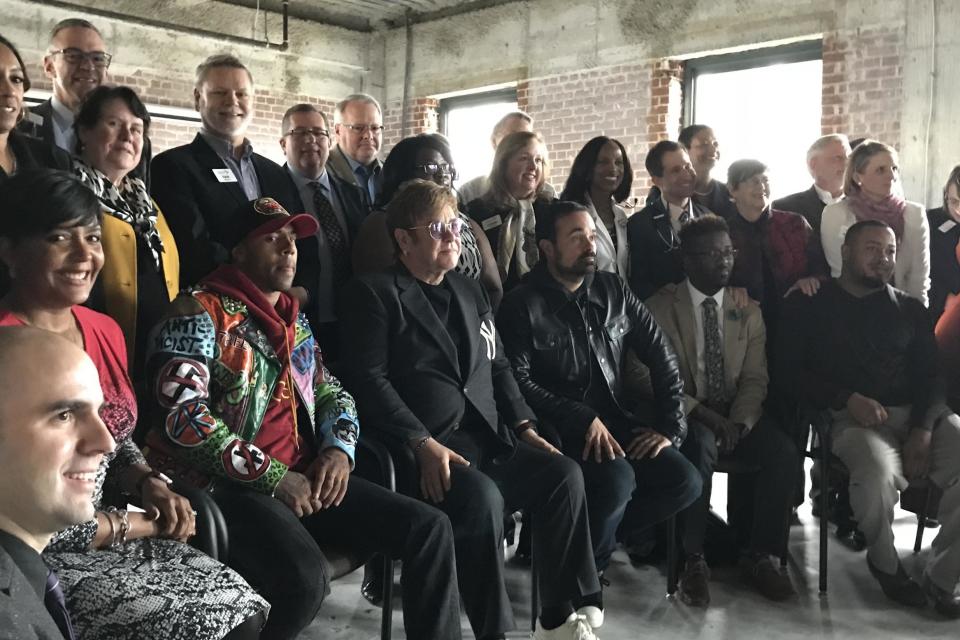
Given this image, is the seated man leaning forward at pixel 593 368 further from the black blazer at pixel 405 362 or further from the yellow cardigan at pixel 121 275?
→ the yellow cardigan at pixel 121 275

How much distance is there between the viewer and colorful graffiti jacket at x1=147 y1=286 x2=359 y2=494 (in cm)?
239

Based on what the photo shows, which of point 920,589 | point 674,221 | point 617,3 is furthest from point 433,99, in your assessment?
point 920,589

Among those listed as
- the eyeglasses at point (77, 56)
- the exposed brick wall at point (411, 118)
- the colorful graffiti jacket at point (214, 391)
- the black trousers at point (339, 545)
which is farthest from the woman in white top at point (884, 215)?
the exposed brick wall at point (411, 118)

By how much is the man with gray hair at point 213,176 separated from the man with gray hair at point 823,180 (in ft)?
8.51

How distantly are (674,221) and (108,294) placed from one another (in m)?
2.53

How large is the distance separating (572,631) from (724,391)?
138cm

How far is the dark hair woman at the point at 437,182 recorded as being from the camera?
349cm

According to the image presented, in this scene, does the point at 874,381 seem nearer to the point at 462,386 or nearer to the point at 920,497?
the point at 920,497

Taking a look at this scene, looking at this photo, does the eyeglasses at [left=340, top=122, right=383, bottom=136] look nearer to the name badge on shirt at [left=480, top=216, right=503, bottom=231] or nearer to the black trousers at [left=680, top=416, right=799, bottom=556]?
the name badge on shirt at [left=480, top=216, right=503, bottom=231]

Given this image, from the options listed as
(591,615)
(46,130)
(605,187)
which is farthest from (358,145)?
(591,615)

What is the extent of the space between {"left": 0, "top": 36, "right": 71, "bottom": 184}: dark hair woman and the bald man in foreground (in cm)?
156

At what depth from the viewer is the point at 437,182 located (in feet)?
12.2

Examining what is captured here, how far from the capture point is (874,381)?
3854 millimetres

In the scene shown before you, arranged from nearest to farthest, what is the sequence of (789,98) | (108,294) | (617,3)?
(108,294) < (789,98) < (617,3)
